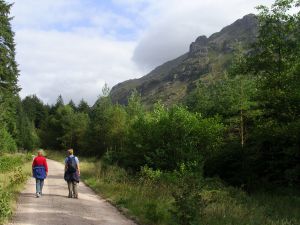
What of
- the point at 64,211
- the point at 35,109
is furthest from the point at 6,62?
the point at 35,109

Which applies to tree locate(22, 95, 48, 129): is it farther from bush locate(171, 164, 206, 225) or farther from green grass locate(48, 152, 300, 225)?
bush locate(171, 164, 206, 225)

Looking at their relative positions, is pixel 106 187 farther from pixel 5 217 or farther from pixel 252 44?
pixel 252 44

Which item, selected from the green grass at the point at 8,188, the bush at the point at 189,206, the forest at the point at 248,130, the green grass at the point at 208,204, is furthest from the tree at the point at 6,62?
the bush at the point at 189,206

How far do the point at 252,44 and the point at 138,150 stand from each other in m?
9.73

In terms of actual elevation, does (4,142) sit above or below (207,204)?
above

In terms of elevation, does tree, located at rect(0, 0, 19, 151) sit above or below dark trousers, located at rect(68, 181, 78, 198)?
above

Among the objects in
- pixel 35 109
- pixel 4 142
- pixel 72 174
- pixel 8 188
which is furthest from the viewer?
pixel 35 109

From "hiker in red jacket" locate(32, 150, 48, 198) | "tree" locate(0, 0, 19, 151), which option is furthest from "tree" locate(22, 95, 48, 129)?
"hiker in red jacket" locate(32, 150, 48, 198)

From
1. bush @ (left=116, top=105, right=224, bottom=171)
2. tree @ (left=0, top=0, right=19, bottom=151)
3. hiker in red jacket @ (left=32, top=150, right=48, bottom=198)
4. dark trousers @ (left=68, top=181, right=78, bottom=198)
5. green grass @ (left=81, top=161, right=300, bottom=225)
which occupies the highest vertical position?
tree @ (left=0, top=0, right=19, bottom=151)

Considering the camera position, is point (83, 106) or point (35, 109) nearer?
point (83, 106)

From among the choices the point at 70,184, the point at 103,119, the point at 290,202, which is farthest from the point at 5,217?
the point at 103,119

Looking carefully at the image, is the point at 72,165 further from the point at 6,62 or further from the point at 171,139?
the point at 6,62

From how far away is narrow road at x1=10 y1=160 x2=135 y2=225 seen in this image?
11.4 metres

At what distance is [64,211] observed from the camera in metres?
12.9
